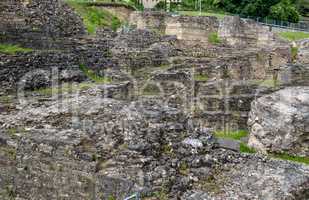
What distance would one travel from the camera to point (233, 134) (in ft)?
43.0

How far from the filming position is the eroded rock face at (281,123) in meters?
11.5

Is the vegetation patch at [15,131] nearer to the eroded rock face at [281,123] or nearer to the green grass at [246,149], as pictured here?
the green grass at [246,149]

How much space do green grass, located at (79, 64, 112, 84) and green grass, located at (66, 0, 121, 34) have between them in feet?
21.9

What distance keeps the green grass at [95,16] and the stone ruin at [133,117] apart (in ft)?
14.1

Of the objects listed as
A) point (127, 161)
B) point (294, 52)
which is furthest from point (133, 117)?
point (294, 52)

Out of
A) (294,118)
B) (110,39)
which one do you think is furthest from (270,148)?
(110,39)

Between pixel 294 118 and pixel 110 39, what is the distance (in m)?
9.17

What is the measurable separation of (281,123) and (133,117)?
3.77 meters

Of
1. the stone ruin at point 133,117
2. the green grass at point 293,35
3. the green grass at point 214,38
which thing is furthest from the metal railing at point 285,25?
the stone ruin at point 133,117

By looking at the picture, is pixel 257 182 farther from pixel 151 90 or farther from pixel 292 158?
pixel 151 90

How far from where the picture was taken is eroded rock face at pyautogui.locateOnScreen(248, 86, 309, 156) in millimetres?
11492

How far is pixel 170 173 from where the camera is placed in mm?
8156

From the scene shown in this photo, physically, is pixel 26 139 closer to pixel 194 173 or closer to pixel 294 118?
pixel 194 173

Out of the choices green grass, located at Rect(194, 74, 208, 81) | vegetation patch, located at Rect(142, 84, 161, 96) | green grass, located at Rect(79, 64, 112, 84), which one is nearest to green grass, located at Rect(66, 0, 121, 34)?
green grass, located at Rect(79, 64, 112, 84)
